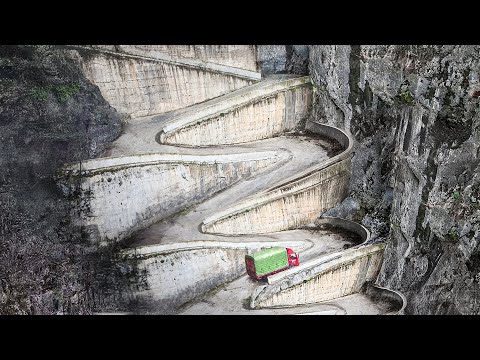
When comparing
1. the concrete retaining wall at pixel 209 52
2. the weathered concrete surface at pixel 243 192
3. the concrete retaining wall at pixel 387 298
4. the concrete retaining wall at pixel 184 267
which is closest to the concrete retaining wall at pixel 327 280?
the concrete retaining wall at pixel 387 298

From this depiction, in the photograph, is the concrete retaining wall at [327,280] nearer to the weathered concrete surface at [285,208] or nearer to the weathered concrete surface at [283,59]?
the weathered concrete surface at [285,208]

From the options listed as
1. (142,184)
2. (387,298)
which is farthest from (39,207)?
(387,298)

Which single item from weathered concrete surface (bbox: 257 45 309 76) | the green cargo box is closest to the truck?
the green cargo box

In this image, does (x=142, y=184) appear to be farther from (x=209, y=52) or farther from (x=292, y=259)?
(x=209, y=52)

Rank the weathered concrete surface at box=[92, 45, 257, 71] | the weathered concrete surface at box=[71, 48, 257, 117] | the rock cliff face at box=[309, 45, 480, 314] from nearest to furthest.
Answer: the rock cliff face at box=[309, 45, 480, 314], the weathered concrete surface at box=[71, 48, 257, 117], the weathered concrete surface at box=[92, 45, 257, 71]

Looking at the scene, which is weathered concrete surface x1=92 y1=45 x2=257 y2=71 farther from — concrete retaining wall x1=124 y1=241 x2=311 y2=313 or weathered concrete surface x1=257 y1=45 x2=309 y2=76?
concrete retaining wall x1=124 y1=241 x2=311 y2=313
